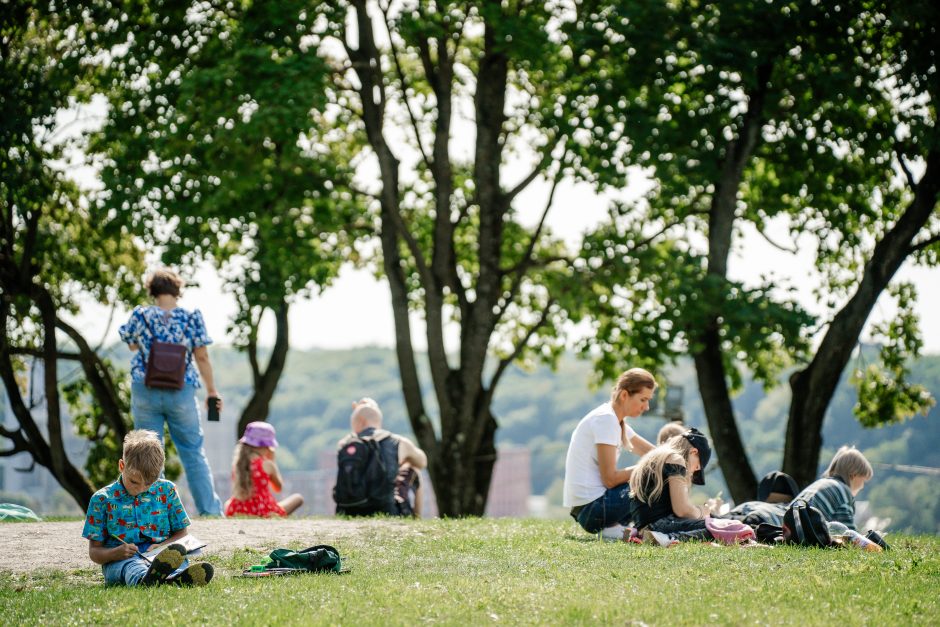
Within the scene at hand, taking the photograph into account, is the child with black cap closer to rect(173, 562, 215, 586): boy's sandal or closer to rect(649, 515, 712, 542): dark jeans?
rect(649, 515, 712, 542): dark jeans

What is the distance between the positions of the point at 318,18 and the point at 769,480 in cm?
1049

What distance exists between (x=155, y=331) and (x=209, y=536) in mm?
2403

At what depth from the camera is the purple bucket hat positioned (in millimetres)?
12539

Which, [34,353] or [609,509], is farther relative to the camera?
[34,353]

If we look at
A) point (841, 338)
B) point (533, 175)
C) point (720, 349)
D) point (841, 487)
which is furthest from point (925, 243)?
point (841, 487)

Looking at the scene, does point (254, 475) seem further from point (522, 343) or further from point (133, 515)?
point (522, 343)

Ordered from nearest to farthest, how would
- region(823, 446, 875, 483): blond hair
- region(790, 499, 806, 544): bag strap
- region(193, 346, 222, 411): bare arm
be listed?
1. region(790, 499, 806, 544): bag strap
2. region(823, 446, 875, 483): blond hair
3. region(193, 346, 222, 411): bare arm

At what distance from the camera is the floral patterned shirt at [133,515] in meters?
7.64

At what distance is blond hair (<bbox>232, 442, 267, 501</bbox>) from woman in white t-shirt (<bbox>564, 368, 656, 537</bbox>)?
149 inches

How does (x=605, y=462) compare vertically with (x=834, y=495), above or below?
above

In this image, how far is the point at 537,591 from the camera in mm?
6980

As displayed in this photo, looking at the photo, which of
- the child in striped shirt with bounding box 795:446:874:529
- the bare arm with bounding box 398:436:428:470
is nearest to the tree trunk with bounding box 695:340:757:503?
the bare arm with bounding box 398:436:428:470

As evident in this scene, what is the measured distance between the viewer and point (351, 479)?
12398 millimetres

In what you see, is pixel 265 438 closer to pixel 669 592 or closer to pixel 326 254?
pixel 669 592
